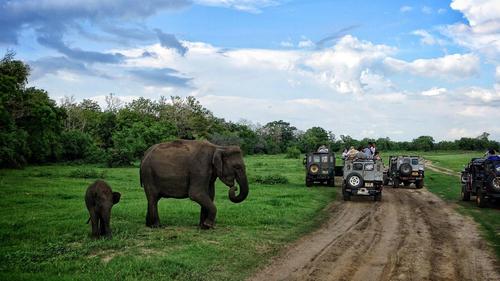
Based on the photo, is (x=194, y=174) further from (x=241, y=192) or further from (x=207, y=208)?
(x=241, y=192)

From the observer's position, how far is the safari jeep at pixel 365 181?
23250 mm

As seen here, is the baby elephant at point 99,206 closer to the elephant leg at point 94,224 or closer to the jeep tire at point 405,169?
the elephant leg at point 94,224

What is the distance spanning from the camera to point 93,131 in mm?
79250

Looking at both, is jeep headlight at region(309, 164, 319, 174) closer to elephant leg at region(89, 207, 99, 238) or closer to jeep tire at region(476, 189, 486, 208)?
jeep tire at region(476, 189, 486, 208)

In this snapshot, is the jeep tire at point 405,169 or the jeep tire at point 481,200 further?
the jeep tire at point 405,169

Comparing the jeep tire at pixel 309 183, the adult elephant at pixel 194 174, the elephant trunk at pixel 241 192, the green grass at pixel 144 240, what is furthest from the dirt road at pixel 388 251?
the jeep tire at pixel 309 183

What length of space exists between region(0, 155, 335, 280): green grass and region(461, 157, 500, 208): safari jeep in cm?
708

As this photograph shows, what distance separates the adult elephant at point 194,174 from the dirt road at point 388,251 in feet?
8.88

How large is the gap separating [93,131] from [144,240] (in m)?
70.6

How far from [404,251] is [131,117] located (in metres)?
76.2

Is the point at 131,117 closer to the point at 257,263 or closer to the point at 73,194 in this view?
the point at 73,194

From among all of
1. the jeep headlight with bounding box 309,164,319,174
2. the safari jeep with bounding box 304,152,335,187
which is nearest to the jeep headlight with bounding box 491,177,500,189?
the safari jeep with bounding box 304,152,335,187

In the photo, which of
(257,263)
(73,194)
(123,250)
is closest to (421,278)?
(257,263)

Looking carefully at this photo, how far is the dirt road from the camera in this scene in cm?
1033
